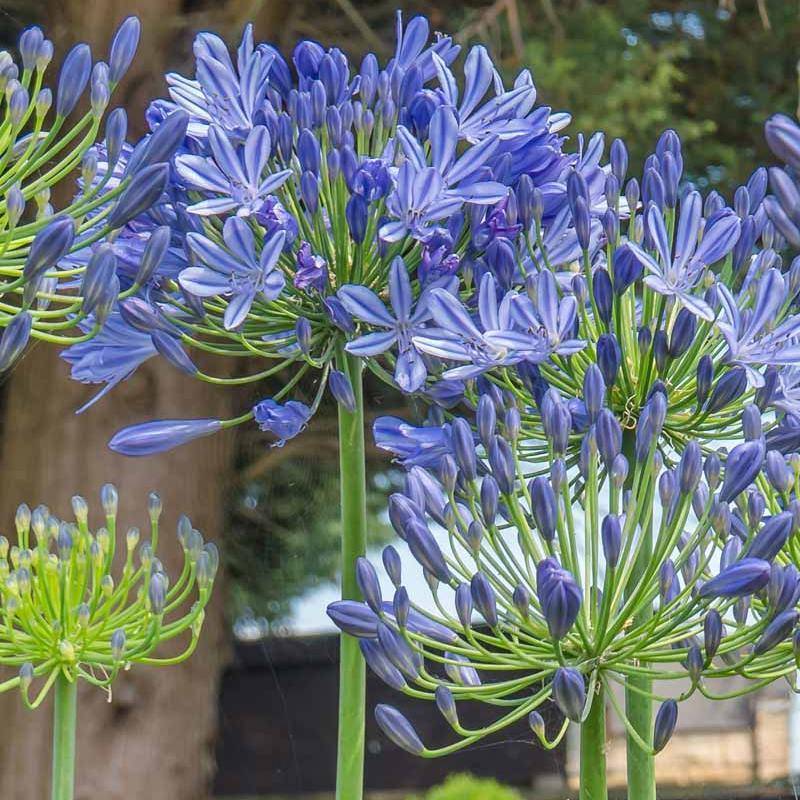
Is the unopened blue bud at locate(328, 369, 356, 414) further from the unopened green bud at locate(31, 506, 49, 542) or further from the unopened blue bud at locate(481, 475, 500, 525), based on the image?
the unopened green bud at locate(31, 506, 49, 542)

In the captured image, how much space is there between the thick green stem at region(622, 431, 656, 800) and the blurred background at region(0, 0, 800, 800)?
3.31 meters

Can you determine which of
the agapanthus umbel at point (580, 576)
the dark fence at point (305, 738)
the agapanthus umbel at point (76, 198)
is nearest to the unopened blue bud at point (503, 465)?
the agapanthus umbel at point (580, 576)

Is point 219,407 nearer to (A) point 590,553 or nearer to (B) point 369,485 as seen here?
(B) point 369,485

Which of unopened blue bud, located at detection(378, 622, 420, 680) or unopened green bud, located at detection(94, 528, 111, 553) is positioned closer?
unopened blue bud, located at detection(378, 622, 420, 680)

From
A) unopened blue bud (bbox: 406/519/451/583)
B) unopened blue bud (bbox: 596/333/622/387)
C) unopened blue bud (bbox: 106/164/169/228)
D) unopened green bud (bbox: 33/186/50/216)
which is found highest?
unopened green bud (bbox: 33/186/50/216)

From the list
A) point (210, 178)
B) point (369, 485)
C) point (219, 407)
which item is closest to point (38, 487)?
point (219, 407)

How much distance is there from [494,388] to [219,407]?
423cm

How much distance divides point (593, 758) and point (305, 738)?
19.7 feet

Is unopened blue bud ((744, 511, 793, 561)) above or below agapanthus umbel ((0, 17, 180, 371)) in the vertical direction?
below

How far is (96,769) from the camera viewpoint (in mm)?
4617

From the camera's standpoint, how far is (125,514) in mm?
4672

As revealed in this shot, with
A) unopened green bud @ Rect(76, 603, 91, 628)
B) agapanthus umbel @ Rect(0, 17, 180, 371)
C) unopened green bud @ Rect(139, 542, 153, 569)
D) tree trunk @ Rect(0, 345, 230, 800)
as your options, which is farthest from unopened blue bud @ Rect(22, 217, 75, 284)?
tree trunk @ Rect(0, 345, 230, 800)

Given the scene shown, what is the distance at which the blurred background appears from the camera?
179 inches

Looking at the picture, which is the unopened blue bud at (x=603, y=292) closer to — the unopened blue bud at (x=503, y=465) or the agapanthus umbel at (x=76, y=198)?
the unopened blue bud at (x=503, y=465)
